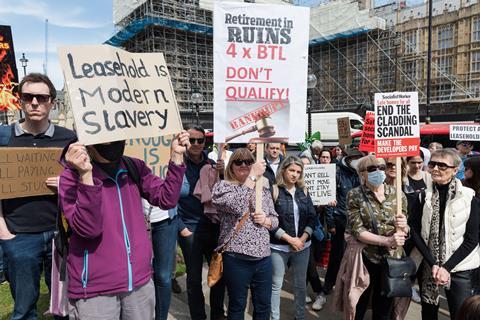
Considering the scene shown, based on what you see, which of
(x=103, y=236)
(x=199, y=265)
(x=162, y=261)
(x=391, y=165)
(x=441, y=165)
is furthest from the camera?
(x=391, y=165)

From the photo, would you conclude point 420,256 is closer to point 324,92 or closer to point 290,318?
point 290,318

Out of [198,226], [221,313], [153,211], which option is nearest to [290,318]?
[221,313]

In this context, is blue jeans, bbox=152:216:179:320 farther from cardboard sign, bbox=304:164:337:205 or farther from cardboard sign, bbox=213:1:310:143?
cardboard sign, bbox=304:164:337:205

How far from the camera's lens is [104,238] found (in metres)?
1.97

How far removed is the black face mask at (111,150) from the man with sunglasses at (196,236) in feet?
4.29

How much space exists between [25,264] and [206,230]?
1462 millimetres

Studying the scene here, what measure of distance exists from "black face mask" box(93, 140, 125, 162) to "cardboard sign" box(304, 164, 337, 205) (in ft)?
9.09

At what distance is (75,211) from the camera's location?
73.4 inches

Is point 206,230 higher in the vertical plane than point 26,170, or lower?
lower

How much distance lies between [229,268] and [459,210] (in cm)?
185

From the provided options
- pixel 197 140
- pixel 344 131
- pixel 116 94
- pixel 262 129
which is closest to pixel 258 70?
pixel 262 129

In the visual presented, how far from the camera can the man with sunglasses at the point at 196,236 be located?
134 inches

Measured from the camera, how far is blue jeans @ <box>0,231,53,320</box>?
2482mm

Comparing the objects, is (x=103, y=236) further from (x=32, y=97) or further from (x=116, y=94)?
(x=32, y=97)
